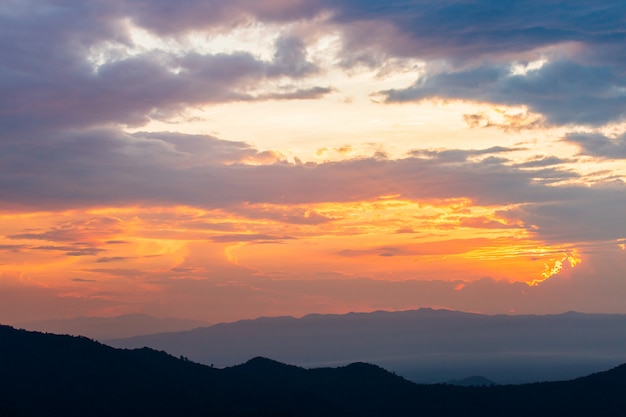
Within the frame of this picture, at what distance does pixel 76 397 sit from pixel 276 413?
3622 centimetres

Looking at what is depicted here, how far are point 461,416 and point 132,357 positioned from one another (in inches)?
2758

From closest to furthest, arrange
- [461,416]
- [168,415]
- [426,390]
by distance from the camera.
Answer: [168,415]
[461,416]
[426,390]

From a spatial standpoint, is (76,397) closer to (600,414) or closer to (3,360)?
(3,360)

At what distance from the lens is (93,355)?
176 meters

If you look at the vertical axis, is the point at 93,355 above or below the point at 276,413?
above

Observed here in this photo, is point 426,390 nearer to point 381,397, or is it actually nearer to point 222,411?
point 381,397

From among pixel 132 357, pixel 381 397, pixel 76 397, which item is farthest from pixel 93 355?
pixel 381 397

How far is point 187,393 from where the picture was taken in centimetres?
16538

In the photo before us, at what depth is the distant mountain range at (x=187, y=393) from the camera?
153 meters

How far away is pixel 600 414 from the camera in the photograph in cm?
17625

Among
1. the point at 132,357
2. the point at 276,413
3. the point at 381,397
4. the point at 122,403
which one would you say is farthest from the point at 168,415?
the point at 381,397

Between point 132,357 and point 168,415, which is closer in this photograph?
point 168,415

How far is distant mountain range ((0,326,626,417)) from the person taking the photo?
503 ft

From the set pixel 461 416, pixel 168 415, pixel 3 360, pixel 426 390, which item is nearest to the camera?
pixel 168 415
